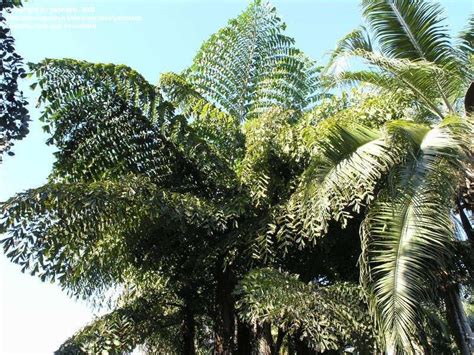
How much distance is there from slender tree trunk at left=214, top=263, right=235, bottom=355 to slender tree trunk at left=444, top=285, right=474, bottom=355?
11.0ft

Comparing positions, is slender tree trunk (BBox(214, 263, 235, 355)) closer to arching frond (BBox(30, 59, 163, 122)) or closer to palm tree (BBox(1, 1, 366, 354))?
palm tree (BBox(1, 1, 366, 354))

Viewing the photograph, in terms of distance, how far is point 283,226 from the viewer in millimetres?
6285

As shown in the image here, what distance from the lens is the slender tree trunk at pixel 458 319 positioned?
7906 millimetres

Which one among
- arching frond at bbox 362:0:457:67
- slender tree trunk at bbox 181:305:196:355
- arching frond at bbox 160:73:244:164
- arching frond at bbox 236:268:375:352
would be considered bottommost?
arching frond at bbox 236:268:375:352

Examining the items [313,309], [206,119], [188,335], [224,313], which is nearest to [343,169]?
[313,309]

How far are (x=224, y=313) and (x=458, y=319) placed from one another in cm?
371

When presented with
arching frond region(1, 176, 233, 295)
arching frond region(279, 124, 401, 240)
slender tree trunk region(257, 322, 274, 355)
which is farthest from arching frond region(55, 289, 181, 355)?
arching frond region(279, 124, 401, 240)

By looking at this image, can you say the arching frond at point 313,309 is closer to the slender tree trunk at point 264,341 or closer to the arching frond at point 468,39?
the slender tree trunk at point 264,341

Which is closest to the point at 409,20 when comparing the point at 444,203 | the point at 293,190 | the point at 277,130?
the point at 277,130

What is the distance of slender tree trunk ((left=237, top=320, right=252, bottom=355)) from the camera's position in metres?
7.36

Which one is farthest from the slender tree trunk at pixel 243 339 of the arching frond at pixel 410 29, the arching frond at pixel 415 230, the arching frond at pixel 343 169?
the arching frond at pixel 410 29

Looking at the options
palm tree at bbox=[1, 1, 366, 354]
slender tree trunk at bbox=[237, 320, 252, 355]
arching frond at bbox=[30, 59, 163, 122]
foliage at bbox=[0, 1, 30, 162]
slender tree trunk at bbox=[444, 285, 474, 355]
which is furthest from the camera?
slender tree trunk at bbox=[444, 285, 474, 355]

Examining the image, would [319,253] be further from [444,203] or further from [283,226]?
[444,203]

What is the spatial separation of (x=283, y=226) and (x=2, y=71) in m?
3.69
